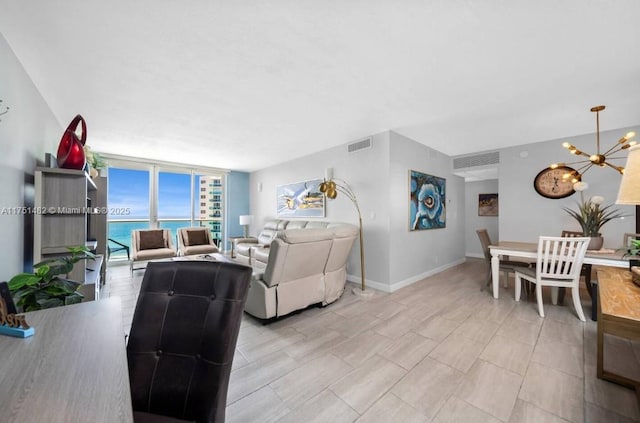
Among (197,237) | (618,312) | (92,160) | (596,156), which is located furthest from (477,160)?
(92,160)

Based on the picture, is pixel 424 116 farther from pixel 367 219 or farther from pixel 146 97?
pixel 146 97

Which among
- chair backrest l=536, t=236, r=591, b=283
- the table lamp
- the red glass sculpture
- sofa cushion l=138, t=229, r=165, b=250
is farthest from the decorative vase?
sofa cushion l=138, t=229, r=165, b=250

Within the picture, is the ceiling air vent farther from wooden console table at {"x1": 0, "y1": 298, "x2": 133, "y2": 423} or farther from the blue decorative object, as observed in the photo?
the blue decorative object

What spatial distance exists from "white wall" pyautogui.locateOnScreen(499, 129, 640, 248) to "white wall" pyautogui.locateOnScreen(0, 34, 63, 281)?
6394mm

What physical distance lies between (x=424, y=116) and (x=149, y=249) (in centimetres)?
552

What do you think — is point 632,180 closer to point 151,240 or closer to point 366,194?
point 366,194

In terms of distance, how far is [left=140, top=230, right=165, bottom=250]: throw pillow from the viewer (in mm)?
4766

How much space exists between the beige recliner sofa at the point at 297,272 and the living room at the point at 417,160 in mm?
1121

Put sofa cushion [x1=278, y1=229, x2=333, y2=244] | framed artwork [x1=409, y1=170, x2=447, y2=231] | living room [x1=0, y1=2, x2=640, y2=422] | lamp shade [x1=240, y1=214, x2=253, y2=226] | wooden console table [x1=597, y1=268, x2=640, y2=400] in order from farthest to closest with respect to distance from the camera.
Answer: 1. lamp shade [x1=240, y1=214, x2=253, y2=226]
2. framed artwork [x1=409, y1=170, x2=447, y2=231]
3. sofa cushion [x1=278, y1=229, x2=333, y2=244]
4. living room [x1=0, y1=2, x2=640, y2=422]
5. wooden console table [x1=597, y1=268, x2=640, y2=400]

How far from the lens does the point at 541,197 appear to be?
4.13 meters

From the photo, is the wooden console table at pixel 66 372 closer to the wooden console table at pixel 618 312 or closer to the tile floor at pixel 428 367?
the tile floor at pixel 428 367

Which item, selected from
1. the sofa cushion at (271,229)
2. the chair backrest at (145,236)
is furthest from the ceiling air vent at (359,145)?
the chair backrest at (145,236)

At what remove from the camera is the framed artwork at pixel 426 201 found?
406 cm

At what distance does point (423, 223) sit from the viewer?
14.0 feet
